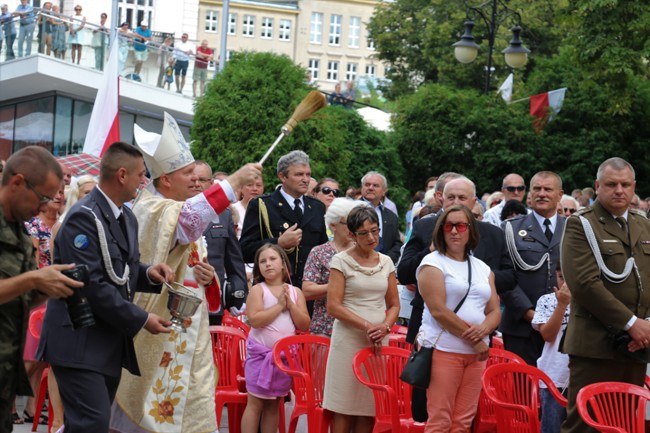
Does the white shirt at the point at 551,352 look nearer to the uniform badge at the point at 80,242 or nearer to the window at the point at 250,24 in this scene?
the uniform badge at the point at 80,242

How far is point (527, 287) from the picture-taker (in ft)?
29.1

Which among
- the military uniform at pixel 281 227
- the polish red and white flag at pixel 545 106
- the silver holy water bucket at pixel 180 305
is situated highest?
the polish red and white flag at pixel 545 106

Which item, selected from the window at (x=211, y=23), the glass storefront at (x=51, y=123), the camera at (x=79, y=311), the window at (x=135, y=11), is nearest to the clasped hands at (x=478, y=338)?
the camera at (x=79, y=311)

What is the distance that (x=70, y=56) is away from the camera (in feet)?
98.2

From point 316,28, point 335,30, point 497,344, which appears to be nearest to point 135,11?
point 316,28

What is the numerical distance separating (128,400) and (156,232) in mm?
1039

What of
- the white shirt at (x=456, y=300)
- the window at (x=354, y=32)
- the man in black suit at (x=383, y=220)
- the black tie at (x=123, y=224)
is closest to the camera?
the black tie at (x=123, y=224)

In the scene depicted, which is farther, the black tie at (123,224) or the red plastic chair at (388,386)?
the red plastic chair at (388,386)

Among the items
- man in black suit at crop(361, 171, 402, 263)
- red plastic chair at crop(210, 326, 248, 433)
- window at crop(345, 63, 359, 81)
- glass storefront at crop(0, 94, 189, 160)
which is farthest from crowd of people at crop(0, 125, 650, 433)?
window at crop(345, 63, 359, 81)

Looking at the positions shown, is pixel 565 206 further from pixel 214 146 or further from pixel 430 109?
pixel 430 109

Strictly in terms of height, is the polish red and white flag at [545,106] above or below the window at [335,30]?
below

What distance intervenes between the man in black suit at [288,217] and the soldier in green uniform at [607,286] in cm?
317

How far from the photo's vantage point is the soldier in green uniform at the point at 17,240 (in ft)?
16.6

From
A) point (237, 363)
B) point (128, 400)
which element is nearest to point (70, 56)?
point (237, 363)
